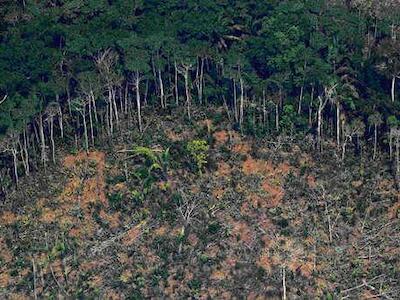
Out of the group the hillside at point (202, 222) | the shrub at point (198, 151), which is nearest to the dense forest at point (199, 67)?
the hillside at point (202, 222)

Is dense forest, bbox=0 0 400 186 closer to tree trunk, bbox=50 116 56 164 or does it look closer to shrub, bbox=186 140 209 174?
tree trunk, bbox=50 116 56 164

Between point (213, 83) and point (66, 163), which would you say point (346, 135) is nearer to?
point (213, 83)

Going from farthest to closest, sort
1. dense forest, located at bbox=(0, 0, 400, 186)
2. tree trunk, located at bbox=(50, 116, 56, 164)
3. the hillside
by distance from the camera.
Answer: dense forest, located at bbox=(0, 0, 400, 186) → tree trunk, located at bbox=(50, 116, 56, 164) → the hillside

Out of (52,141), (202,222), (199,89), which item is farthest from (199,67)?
(202,222)

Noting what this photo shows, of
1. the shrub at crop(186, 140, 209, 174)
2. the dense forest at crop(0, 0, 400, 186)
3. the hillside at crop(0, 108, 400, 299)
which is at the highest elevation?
the dense forest at crop(0, 0, 400, 186)

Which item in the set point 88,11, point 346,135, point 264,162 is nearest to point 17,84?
point 88,11

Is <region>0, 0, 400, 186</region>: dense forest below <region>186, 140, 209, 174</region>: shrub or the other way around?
the other way around

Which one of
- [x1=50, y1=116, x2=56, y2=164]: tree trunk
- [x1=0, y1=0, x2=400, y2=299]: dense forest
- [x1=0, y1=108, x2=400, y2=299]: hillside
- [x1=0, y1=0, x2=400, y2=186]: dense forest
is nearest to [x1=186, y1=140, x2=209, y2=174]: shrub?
[x1=0, y1=0, x2=400, y2=299]: dense forest

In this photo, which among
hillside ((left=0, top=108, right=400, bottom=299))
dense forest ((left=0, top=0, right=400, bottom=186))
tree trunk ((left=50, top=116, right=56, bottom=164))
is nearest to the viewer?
hillside ((left=0, top=108, right=400, bottom=299))

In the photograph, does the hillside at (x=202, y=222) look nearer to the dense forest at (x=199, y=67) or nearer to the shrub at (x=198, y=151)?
the shrub at (x=198, y=151)
